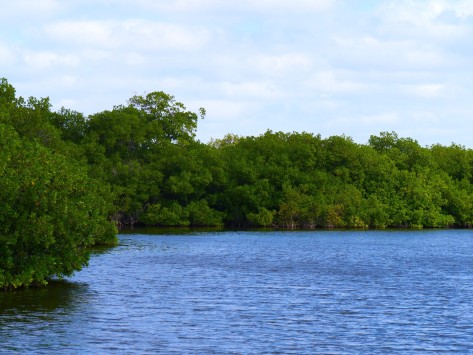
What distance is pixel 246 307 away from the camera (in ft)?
119

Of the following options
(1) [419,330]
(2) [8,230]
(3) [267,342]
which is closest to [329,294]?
(1) [419,330]

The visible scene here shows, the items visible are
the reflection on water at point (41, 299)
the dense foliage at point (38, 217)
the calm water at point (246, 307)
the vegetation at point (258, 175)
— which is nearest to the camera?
the calm water at point (246, 307)

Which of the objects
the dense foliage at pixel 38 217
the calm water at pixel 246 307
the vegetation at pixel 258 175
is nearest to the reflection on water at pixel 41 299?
the calm water at pixel 246 307

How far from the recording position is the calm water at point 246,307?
93.0 ft

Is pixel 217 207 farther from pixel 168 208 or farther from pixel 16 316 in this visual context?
pixel 16 316

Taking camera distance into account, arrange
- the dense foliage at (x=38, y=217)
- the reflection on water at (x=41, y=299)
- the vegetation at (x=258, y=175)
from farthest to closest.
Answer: the vegetation at (x=258, y=175) < the dense foliage at (x=38, y=217) < the reflection on water at (x=41, y=299)

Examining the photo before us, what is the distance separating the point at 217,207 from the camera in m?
127

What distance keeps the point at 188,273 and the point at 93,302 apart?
14.4 metres

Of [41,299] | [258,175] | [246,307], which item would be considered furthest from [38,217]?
[258,175]

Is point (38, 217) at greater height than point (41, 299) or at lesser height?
greater

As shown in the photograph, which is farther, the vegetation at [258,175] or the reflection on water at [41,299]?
the vegetation at [258,175]

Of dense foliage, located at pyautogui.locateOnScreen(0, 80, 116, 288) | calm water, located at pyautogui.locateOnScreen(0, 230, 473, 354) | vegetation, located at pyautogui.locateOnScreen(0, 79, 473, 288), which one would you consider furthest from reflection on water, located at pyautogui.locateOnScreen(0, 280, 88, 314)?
vegetation, located at pyautogui.locateOnScreen(0, 79, 473, 288)

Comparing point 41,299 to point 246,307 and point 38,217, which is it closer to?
point 38,217

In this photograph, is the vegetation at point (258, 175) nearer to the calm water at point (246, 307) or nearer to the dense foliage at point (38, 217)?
the calm water at point (246, 307)
